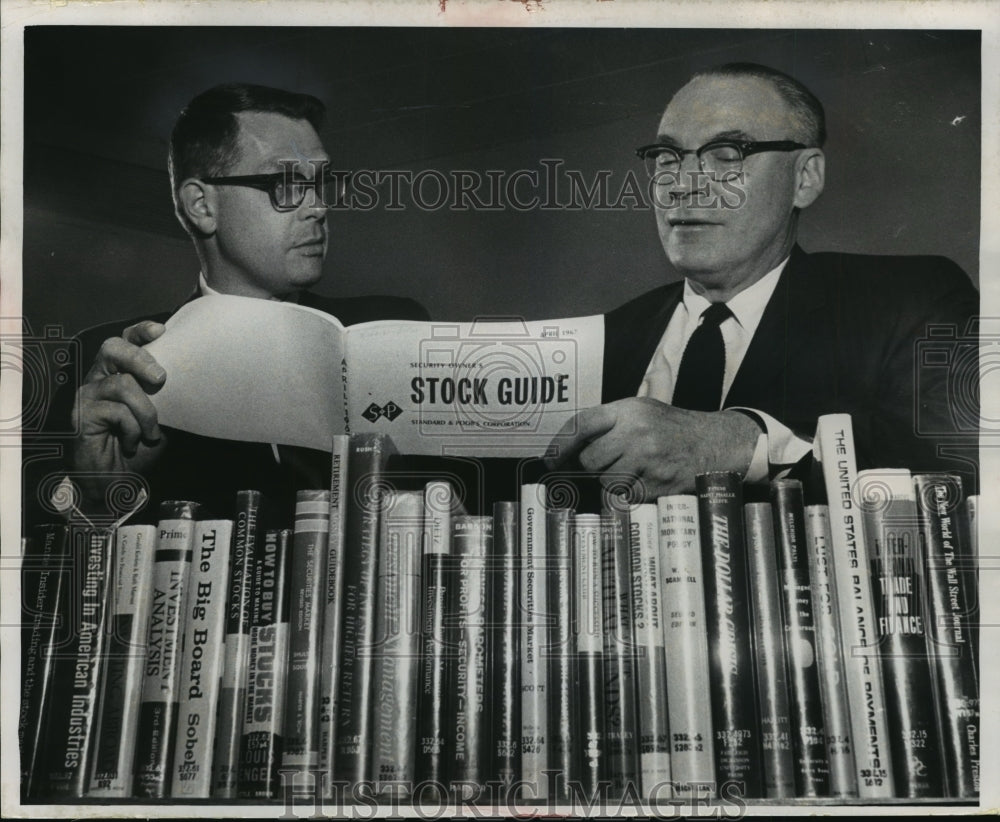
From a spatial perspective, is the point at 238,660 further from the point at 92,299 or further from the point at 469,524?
the point at 92,299

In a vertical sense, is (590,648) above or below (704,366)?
below

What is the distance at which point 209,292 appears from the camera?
137cm

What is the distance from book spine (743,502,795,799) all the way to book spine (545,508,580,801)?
20 centimetres

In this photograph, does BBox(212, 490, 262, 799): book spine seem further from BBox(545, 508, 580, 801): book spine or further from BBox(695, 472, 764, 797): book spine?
BBox(695, 472, 764, 797): book spine

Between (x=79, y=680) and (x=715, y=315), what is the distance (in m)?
0.82

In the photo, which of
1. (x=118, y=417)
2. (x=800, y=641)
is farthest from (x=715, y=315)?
(x=118, y=417)

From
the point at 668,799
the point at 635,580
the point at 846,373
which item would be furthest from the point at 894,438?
the point at 668,799

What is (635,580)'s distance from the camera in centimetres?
124

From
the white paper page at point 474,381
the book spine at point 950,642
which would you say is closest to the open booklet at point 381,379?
the white paper page at point 474,381

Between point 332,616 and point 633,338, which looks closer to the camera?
point 332,616

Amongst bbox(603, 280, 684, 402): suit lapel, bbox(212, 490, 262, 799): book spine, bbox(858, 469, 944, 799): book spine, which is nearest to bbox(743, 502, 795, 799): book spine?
bbox(858, 469, 944, 799): book spine

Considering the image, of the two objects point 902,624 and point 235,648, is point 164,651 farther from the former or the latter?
point 902,624

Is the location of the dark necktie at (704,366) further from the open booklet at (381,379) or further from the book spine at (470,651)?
the book spine at (470,651)

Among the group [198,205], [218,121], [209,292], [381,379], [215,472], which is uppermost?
[218,121]
